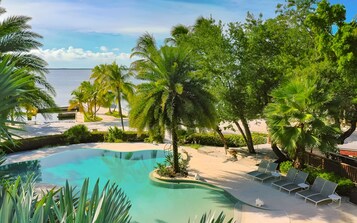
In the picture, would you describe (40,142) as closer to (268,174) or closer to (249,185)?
(249,185)

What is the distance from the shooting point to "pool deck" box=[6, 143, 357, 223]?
1195 cm

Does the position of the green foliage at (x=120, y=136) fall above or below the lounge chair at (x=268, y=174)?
above

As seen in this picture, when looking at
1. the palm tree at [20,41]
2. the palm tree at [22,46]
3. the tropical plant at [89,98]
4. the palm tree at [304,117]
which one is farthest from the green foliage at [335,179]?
the tropical plant at [89,98]

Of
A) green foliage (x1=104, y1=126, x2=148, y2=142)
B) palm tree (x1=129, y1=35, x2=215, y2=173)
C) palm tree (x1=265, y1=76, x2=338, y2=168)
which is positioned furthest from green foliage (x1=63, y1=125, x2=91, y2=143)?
palm tree (x1=265, y1=76, x2=338, y2=168)

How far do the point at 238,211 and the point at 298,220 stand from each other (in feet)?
7.13

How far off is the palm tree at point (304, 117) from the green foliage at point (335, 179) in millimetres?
1402

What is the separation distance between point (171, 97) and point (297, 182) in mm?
6946

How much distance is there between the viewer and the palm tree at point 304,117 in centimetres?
1373

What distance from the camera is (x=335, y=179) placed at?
557 inches

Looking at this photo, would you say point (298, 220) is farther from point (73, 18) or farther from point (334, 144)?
point (73, 18)

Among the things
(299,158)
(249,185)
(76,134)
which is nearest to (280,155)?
(299,158)

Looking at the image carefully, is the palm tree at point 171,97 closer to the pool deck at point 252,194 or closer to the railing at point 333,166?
the pool deck at point 252,194

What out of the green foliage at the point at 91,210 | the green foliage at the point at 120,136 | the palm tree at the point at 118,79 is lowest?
the green foliage at the point at 120,136

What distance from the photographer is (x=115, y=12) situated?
14.8 meters
